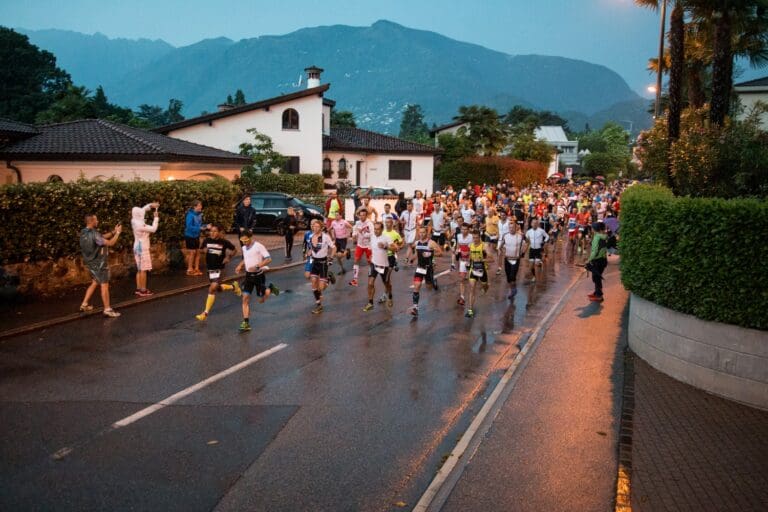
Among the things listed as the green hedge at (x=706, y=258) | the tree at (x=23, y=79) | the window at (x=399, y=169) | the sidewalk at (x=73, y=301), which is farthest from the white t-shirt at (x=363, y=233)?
the tree at (x=23, y=79)

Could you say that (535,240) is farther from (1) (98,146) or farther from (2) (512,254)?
(1) (98,146)

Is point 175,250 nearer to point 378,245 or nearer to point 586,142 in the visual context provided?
point 378,245

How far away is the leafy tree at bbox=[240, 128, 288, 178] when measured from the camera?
118 feet

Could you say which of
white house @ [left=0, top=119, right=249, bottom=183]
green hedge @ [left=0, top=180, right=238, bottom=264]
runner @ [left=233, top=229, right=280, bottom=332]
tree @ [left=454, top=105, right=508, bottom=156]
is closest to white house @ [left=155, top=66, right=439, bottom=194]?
white house @ [left=0, top=119, right=249, bottom=183]

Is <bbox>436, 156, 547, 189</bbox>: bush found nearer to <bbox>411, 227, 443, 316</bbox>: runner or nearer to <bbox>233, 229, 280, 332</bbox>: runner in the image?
Answer: <bbox>411, 227, 443, 316</bbox>: runner

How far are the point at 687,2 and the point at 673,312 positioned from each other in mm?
11850

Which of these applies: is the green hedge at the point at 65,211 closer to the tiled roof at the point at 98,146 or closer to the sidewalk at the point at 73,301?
the sidewalk at the point at 73,301

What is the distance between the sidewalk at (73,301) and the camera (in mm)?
11266

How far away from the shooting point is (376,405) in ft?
25.4

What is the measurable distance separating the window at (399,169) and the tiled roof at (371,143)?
3.10 feet

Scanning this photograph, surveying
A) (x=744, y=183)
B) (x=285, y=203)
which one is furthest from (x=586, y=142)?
(x=744, y=183)

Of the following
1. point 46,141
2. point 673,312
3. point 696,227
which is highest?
point 46,141

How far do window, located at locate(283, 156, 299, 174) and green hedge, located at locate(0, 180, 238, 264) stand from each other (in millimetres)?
20694

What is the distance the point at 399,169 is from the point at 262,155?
12533mm
